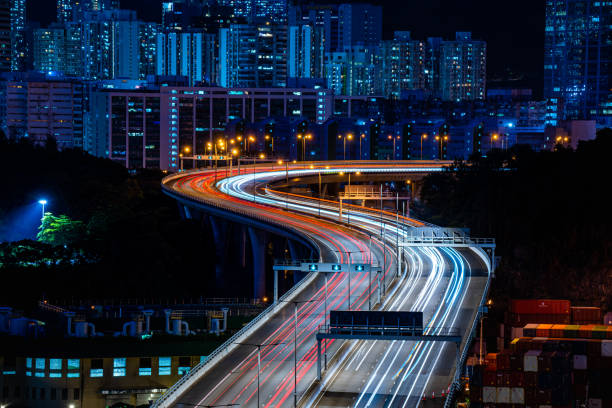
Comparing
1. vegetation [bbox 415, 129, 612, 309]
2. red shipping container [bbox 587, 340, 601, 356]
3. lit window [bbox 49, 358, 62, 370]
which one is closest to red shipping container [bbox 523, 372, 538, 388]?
red shipping container [bbox 587, 340, 601, 356]

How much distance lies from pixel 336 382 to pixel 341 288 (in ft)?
52.9

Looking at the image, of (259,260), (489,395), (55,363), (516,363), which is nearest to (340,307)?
(516,363)

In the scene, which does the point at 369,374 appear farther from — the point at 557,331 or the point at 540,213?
the point at 540,213

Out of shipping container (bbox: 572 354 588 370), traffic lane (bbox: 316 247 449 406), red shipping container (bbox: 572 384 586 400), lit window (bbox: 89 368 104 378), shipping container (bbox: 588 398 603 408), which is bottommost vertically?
lit window (bbox: 89 368 104 378)

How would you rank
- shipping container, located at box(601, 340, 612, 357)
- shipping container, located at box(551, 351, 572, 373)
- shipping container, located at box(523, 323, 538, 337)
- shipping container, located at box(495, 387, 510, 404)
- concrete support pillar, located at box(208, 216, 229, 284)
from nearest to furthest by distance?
shipping container, located at box(495, 387, 510, 404) < shipping container, located at box(551, 351, 572, 373) < shipping container, located at box(601, 340, 612, 357) < shipping container, located at box(523, 323, 538, 337) < concrete support pillar, located at box(208, 216, 229, 284)

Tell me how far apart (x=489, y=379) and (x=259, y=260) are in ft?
119

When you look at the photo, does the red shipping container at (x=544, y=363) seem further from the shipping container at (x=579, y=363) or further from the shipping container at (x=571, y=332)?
the shipping container at (x=571, y=332)

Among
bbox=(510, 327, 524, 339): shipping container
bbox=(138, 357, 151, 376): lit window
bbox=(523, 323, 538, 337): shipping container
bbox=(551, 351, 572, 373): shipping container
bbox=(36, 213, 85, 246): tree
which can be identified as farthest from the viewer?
bbox=(36, 213, 85, 246): tree

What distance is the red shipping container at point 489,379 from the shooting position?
1686 inches

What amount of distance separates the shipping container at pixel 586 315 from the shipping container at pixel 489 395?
1169 cm

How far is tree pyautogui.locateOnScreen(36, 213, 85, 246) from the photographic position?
84250 millimetres

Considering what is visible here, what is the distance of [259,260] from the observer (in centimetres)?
7794

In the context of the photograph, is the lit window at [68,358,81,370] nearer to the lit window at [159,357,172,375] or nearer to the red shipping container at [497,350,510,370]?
the lit window at [159,357,172,375]

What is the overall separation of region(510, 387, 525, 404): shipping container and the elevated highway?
6.86 ft
